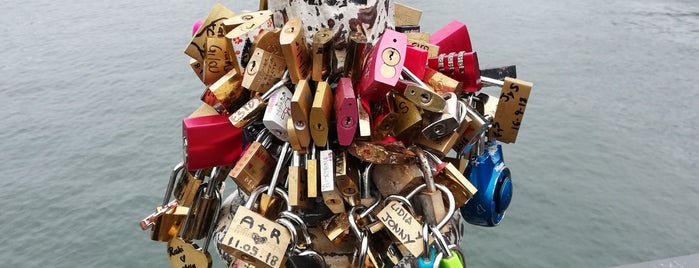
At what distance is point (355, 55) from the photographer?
1004mm

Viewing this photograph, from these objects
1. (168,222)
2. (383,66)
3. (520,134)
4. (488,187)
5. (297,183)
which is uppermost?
(383,66)

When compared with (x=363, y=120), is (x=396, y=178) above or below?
below

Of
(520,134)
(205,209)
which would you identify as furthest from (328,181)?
(520,134)

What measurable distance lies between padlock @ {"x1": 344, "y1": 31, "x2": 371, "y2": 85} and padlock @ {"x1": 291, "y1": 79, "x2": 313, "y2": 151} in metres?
0.08

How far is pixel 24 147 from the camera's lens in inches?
142

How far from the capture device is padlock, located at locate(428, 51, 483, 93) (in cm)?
114

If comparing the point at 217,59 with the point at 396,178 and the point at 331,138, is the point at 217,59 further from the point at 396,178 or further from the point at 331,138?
the point at 396,178

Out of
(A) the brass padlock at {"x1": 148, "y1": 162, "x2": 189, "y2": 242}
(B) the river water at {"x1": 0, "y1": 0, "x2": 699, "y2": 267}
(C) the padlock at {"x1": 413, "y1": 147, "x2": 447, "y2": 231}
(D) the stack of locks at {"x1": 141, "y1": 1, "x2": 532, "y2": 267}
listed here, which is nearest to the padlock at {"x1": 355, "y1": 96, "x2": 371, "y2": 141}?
(D) the stack of locks at {"x1": 141, "y1": 1, "x2": 532, "y2": 267}

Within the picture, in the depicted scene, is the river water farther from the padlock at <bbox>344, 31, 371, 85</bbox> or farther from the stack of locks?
the padlock at <bbox>344, 31, 371, 85</bbox>


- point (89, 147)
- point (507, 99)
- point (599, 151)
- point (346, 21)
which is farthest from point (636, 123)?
point (89, 147)

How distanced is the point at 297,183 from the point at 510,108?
50 cm

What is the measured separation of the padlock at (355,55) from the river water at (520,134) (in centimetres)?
165

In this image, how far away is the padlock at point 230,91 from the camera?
105cm

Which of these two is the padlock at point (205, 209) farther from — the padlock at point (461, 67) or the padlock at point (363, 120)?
the padlock at point (461, 67)
